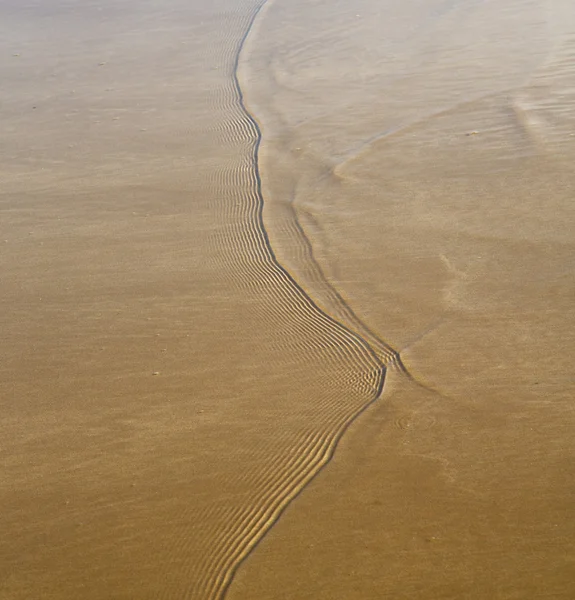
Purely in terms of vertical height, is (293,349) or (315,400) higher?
(315,400)

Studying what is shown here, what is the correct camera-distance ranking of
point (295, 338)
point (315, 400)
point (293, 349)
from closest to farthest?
point (315, 400) < point (293, 349) < point (295, 338)

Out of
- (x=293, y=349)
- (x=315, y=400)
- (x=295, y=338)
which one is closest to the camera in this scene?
(x=315, y=400)

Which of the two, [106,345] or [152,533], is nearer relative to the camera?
[152,533]

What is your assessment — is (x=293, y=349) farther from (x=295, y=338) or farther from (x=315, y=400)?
(x=315, y=400)

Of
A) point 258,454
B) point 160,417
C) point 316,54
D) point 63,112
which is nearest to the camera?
point 258,454

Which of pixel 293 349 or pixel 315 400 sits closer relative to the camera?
pixel 315 400

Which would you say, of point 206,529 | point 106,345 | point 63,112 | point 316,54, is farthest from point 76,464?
point 316,54

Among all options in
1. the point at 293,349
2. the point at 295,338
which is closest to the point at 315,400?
the point at 293,349

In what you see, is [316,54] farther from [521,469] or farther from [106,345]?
[521,469]
